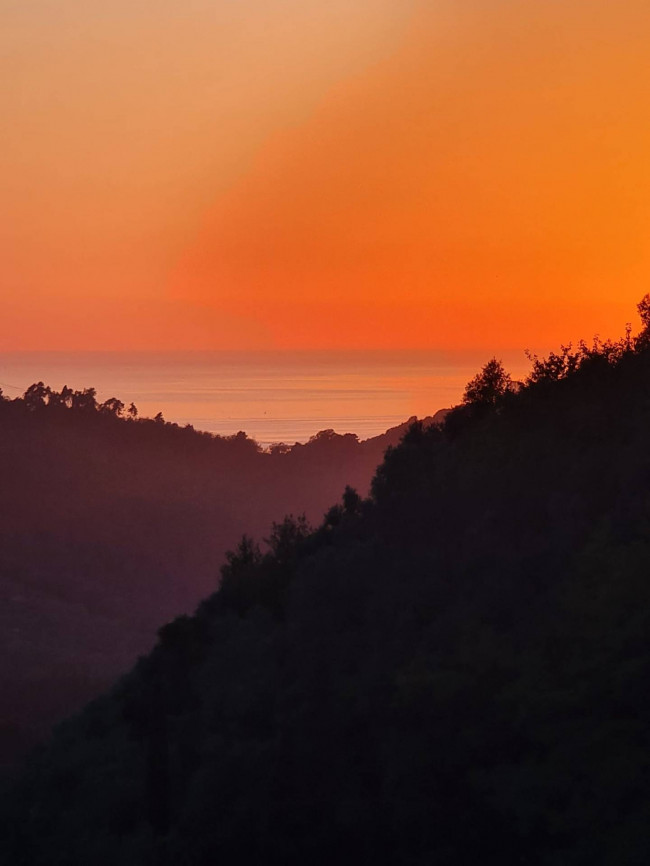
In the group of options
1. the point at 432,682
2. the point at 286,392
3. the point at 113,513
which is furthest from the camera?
the point at 286,392

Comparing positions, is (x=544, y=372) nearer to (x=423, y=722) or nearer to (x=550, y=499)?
(x=550, y=499)

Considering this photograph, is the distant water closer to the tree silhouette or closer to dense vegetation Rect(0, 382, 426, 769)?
dense vegetation Rect(0, 382, 426, 769)

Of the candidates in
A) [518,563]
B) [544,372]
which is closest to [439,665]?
[518,563]

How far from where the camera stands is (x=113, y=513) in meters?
77.0

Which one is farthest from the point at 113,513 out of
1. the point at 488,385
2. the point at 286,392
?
the point at 286,392

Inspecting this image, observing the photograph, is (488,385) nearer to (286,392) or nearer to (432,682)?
(432,682)

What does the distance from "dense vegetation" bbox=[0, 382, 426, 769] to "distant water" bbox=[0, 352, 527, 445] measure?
8460mm

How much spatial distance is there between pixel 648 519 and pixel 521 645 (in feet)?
7.75

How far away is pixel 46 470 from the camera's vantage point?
3014 inches

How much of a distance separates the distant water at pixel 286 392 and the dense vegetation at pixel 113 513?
27.8 ft

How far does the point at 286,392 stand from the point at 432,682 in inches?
5046

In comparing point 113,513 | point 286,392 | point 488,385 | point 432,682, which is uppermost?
point 286,392

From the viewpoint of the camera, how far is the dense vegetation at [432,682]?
13633mm

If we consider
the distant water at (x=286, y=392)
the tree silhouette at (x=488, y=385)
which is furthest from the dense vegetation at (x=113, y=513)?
the tree silhouette at (x=488, y=385)
